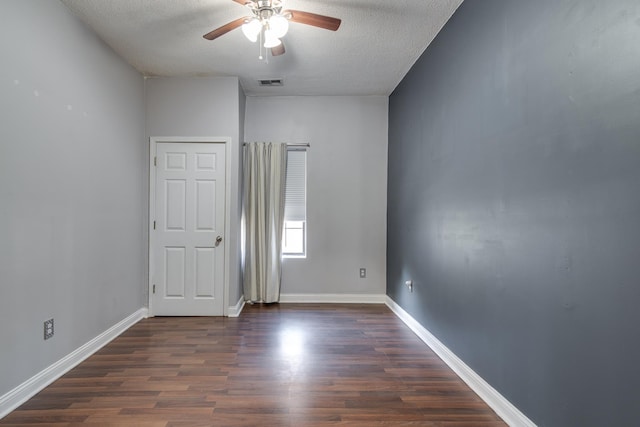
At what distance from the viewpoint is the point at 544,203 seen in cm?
159

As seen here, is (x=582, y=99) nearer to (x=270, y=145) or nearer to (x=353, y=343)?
(x=353, y=343)

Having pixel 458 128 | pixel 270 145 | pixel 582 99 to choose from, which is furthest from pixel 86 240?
pixel 582 99

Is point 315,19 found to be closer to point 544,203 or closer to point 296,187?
point 544,203

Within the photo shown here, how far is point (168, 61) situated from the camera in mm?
3357

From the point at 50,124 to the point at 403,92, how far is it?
338cm

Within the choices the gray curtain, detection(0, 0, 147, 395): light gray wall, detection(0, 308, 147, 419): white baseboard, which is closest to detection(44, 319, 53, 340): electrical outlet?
detection(0, 0, 147, 395): light gray wall

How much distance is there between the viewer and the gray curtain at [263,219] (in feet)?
13.8

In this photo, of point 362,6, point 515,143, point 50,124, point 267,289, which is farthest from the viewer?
point 267,289

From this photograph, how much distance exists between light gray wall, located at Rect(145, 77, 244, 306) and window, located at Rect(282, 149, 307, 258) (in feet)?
2.97

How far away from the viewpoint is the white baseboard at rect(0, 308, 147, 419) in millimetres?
1970

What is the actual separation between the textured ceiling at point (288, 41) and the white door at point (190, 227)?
913 mm

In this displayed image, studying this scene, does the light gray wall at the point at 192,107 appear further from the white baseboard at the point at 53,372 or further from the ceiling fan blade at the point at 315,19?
the ceiling fan blade at the point at 315,19

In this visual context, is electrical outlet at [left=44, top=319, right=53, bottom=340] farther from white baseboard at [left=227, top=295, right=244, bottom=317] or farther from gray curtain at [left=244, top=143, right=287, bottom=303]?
gray curtain at [left=244, top=143, right=287, bottom=303]

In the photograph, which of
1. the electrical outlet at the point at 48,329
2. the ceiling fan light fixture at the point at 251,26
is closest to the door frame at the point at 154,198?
the electrical outlet at the point at 48,329
